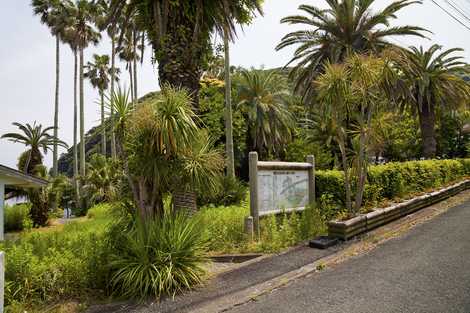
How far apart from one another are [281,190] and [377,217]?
2497 millimetres

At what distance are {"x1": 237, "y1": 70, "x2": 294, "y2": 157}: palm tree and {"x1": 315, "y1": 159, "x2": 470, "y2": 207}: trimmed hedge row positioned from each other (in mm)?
15786

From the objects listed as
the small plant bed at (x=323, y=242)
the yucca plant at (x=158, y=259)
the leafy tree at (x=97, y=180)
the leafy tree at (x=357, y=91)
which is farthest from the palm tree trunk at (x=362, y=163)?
the leafy tree at (x=97, y=180)

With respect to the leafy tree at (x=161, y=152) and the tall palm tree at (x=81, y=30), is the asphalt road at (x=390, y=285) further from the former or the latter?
the tall palm tree at (x=81, y=30)

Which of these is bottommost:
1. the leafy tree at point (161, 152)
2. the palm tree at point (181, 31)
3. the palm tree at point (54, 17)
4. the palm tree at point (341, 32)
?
the leafy tree at point (161, 152)

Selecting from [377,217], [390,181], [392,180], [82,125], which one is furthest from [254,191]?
[82,125]

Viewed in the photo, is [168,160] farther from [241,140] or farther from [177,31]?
[241,140]

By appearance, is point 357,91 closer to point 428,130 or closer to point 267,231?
point 267,231

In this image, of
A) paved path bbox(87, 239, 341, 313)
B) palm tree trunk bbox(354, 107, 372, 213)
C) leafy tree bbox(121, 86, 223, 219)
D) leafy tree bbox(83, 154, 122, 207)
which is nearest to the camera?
paved path bbox(87, 239, 341, 313)

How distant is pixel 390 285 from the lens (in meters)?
5.09

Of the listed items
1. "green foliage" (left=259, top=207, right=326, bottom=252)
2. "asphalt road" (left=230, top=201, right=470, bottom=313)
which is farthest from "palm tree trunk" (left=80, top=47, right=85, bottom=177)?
"asphalt road" (left=230, top=201, right=470, bottom=313)

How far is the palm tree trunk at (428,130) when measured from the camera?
22797 mm

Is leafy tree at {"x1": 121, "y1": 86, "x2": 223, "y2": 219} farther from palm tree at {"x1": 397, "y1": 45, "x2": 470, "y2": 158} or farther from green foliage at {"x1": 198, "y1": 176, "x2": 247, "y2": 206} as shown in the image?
palm tree at {"x1": 397, "y1": 45, "x2": 470, "y2": 158}

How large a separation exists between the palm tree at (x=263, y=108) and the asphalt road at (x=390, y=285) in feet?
76.6

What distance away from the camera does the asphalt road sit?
4.45 meters
